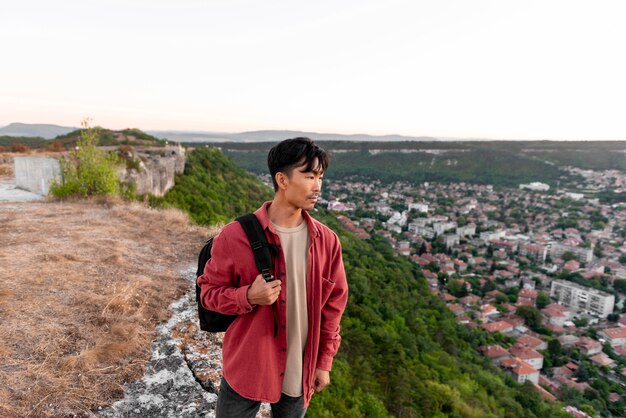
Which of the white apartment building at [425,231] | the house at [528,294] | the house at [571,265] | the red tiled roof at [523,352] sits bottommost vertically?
the red tiled roof at [523,352]

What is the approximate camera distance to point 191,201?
1478 cm

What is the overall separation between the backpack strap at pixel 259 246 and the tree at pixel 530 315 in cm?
3885

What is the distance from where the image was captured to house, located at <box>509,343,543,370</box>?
1059 inches

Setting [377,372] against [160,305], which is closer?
[160,305]

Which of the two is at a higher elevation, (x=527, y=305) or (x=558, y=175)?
(x=558, y=175)

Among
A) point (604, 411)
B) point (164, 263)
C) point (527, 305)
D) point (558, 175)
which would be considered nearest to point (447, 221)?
point (527, 305)

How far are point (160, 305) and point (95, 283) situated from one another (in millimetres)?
791

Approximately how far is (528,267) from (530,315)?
1498cm

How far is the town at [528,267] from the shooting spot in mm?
26766

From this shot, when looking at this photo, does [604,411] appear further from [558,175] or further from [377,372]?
[558,175]

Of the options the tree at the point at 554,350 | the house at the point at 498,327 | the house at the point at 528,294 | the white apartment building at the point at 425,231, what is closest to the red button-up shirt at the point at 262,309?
the house at the point at 498,327

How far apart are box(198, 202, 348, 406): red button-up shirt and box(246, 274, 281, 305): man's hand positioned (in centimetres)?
2

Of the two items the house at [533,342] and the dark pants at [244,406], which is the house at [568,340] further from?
the dark pants at [244,406]

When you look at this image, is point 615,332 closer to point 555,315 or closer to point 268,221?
point 555,315
